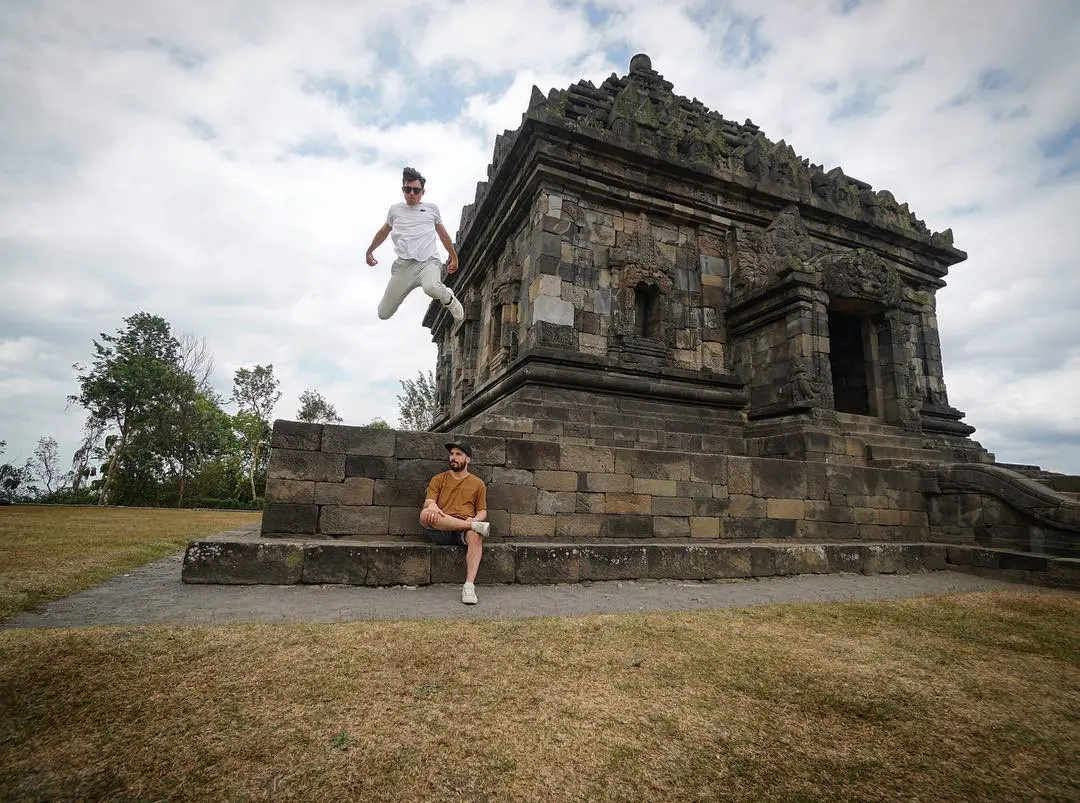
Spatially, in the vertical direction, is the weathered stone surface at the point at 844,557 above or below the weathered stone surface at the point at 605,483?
below

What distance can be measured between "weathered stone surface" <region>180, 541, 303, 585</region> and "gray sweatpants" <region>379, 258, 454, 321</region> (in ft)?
10.4

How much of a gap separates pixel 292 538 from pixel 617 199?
825 cm

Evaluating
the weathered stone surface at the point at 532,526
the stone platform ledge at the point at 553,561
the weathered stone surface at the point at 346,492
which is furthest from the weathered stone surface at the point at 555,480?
the weathered stone surface at the point at 346,492

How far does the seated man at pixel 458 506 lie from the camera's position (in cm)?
491

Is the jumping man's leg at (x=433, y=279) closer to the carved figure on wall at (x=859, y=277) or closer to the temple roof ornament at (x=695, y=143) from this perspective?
the temple roof ornament at (x=695, y=143)

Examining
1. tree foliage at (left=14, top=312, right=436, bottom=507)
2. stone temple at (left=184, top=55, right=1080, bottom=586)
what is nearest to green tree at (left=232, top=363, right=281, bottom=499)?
tree foliage at (left=14, top=312, right=436, bottom=507)

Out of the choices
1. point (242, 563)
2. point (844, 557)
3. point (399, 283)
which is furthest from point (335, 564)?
point (844, 557)

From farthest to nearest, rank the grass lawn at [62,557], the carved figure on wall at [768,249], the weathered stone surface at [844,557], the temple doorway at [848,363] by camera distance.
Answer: the temple doorway at [848,363] → the carved figure on wall at [768,249] → the weathered stone surface at [844,557] → the grass lawn at [62,557]

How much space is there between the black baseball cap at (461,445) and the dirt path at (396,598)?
1364mm

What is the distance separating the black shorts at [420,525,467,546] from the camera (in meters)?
5.29

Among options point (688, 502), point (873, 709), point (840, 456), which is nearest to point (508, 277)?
point (688, 502)

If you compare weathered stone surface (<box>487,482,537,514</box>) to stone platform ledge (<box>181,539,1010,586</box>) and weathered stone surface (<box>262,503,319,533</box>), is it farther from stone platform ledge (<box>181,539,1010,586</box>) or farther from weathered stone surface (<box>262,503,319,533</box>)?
weathered stone surface (<box>262,503,319,533</box>)

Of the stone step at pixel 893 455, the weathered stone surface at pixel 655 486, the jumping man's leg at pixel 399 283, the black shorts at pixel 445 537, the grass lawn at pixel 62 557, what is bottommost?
the grass lawn at pixel 62 557

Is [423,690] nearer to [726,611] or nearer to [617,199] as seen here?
[726,611]
